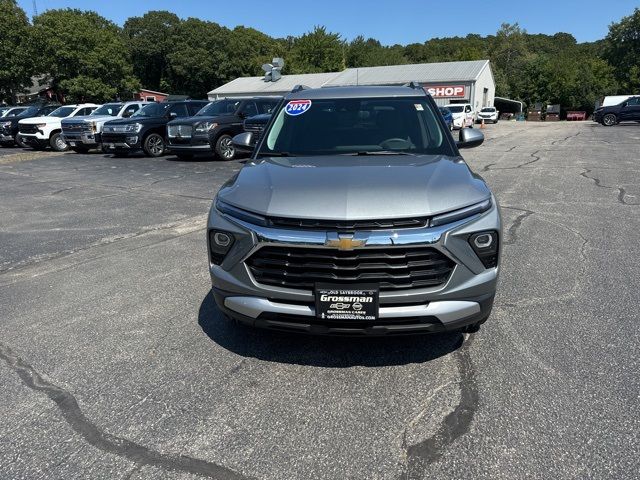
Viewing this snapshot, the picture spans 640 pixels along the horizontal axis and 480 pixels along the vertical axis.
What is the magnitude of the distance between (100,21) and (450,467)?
314ft

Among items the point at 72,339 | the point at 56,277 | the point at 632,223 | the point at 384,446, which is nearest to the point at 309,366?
the point at 384,446

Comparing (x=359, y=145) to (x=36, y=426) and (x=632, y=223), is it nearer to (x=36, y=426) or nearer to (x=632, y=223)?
(x=36, y=426)

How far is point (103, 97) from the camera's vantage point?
172ft

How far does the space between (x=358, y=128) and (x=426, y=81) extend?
149 ft

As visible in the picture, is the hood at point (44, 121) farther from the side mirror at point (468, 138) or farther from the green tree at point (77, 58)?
the green tree at point (77, 58)

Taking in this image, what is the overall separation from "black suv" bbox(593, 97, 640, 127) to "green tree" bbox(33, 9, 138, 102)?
47.5m

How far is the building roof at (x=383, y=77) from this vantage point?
4653 centimetres

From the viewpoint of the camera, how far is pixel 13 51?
43.7 meters

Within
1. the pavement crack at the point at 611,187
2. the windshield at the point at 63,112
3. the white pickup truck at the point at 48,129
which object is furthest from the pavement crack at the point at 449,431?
the windshield at the point at 63,112

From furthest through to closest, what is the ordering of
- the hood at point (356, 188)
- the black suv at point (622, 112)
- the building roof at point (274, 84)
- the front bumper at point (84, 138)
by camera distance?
the building roof at point (274, 84)
the black suv at point (622, 112)
the front bumper at point (84, 138)
the hood at point (356, 188)

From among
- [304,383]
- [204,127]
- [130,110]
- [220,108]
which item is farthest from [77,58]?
[304,383]

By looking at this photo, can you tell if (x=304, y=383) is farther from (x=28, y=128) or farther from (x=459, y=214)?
(x=28, y=128)

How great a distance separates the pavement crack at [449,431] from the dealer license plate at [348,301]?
2.27ft

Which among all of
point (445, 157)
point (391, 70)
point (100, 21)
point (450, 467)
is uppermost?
point (100, 21)
